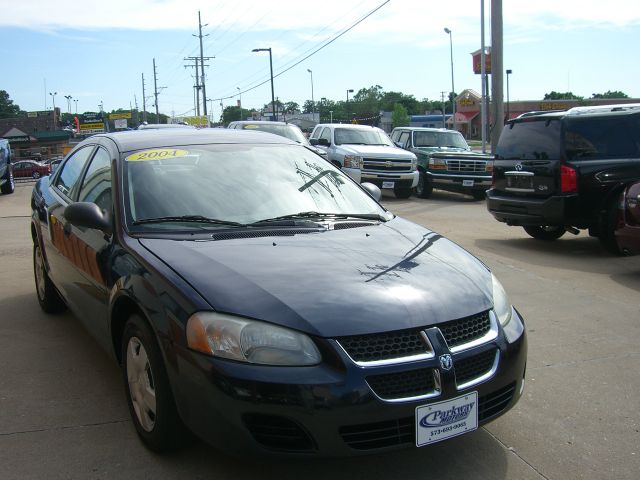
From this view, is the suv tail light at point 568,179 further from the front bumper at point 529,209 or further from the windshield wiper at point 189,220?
the windshield wiper at point 189,220

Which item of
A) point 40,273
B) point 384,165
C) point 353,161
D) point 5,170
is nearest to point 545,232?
point 384,165

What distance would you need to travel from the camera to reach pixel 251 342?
8.73 feet

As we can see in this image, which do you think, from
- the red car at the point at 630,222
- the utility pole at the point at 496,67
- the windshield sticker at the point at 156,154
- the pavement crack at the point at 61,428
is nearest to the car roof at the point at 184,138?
the windshield sticker at the point at 156,154

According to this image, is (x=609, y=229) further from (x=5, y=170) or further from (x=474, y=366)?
(x=5, y=170)

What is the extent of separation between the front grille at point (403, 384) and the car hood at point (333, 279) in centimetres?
19

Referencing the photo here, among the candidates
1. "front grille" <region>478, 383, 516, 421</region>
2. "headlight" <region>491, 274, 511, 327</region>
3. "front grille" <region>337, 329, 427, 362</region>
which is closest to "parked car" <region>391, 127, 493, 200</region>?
"headlight" <region>491, 274, 511, 327</region>

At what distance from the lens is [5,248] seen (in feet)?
30.4

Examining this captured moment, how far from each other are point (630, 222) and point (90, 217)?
5940mm

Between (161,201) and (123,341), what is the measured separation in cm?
84

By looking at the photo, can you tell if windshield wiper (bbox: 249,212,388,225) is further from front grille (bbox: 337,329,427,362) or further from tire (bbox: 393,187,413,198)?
tire (bbox: 393,187,413,198)

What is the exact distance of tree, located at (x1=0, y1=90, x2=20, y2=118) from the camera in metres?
123

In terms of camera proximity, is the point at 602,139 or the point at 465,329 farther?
the point at 602,139

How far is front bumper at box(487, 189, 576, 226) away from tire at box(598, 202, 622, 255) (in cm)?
43

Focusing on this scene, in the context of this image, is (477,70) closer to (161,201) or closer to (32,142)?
(161,201)
